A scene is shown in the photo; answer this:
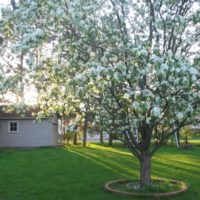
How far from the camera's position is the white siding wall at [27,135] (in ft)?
99.8

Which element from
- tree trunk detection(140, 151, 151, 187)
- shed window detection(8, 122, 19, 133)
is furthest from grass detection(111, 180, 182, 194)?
shed window detection(8, 122, 19, 133)

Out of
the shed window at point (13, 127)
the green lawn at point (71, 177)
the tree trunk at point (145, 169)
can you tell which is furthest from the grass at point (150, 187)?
the shed window at point (13, 127)

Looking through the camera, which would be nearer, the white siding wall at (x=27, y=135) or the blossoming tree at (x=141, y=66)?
the blossoming tree at (x=141, y=66)

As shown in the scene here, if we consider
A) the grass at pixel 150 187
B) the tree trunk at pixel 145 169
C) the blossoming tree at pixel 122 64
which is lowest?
the grass at pixel 150 187

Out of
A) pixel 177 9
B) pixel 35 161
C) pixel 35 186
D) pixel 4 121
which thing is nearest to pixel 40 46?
pixel 177 9

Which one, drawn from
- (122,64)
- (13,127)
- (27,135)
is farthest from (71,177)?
(13,127)

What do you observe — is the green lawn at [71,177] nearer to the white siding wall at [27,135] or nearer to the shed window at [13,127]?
the white siding wall at [27,135]

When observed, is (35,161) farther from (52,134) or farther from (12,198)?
(52,134)

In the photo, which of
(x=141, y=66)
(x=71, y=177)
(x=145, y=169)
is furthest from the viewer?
(x=71, y=177)

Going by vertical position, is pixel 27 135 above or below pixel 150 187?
above

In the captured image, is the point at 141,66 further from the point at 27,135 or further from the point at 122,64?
the point at 27,135

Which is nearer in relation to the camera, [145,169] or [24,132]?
[145,169]

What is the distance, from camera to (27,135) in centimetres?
3056

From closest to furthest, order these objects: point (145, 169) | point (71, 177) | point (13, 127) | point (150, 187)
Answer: point (150, 187) → point (145, 169) → point (71, 177) → point (13, 127)
